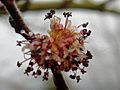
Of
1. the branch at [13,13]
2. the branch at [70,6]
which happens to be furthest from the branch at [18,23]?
the branch at [70,6]

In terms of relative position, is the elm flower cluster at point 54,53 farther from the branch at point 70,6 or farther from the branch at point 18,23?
the branch at point 70,6

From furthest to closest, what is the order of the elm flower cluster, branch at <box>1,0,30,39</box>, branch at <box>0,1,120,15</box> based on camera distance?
branch at <box>0,1,120,15</box>, the elm flower cluster, branch at <box>1,0,30,39</box>

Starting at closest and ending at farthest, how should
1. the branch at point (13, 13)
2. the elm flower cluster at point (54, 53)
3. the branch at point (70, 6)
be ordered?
the branch at point (13, 13) < the elm flower cluster at point (54, 53) < the branch at point (70, 6)

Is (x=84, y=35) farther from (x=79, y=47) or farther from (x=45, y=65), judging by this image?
(x=45, y=65)

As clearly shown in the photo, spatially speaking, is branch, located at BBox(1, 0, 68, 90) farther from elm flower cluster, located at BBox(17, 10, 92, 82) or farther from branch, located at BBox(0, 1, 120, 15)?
branch, located at BBox(0, 1, 120, 15)

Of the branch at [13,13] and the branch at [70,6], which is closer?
the branch at [13,13]

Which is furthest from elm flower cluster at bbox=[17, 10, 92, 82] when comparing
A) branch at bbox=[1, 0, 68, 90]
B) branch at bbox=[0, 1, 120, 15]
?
branch at bbox=[0, 1, 120, 15]

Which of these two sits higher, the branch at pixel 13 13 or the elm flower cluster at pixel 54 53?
the branch at pixel 13 13

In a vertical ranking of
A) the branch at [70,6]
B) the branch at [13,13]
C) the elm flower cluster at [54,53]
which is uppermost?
the branch at [70,6]

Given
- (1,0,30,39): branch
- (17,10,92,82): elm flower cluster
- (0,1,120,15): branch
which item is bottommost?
(17,10,92,82): elm flower cluster
